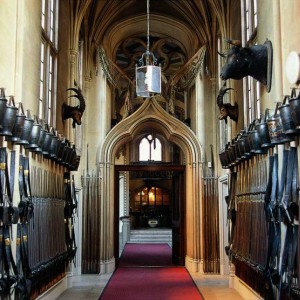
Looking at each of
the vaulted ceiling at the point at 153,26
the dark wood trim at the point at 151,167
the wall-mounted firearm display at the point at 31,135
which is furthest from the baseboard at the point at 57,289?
the vaulted ceiling at the point at 153,26

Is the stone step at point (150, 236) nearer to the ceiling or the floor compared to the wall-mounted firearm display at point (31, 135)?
nearer to the floor

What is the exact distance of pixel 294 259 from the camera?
209 inches

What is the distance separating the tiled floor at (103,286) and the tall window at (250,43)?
11.1ft

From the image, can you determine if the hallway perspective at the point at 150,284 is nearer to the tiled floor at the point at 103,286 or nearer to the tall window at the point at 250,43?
the tiled floor at the point at 103,286

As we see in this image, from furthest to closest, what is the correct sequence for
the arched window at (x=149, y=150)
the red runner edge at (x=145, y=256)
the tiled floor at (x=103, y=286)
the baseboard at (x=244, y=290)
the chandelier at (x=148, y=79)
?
the arched window at (x=149, y=150)
the red runner edge at (x=145, y=256)
the tiled floor at (x=103, y=286)
the baseboard at (x=244, y=290)
the chandelier at (x=148, y=79)

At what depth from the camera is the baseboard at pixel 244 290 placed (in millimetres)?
7880

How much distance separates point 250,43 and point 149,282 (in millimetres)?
5775

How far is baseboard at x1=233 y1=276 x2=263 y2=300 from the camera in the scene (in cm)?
788

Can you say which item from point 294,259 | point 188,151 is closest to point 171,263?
point 188,151

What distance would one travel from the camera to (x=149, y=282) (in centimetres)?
1098

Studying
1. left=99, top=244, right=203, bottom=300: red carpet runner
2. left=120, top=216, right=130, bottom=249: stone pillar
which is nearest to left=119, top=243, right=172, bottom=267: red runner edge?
left=99, top=244, right=203, bottom=300: red carpet runner

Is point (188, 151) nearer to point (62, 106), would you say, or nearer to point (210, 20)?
point (210, 20)

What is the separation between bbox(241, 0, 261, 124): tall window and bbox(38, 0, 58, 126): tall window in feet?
11.9

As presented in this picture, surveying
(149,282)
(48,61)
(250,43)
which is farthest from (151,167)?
(250,43)
